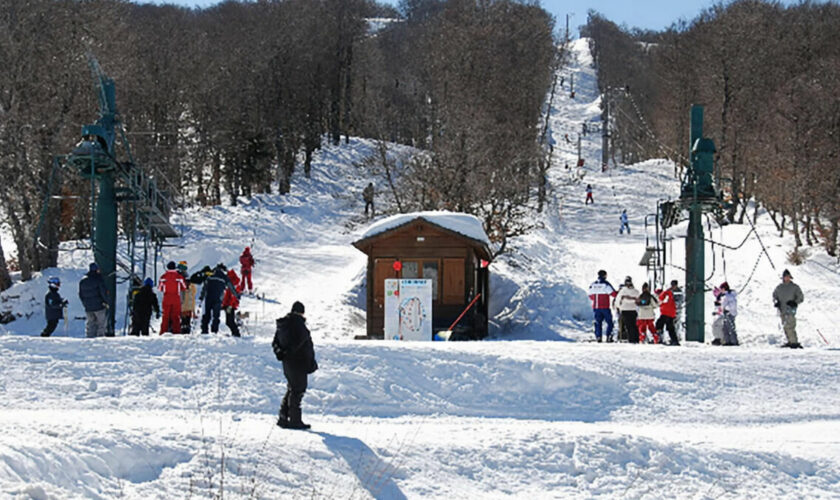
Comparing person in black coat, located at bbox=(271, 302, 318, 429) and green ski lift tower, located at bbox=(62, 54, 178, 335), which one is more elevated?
green ski lift tower, located at bbox=(62, 54, 178, 335)

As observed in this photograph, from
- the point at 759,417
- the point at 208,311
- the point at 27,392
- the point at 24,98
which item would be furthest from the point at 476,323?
the point at 24,98

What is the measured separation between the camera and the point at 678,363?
1495 centimetres

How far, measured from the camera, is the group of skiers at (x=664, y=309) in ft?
60.6

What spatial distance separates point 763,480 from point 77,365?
9.55 m

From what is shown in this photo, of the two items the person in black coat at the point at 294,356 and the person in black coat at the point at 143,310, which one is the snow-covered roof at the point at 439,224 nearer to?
the person in black coat at the point at 143,310

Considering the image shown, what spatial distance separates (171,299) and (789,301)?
12151 mm

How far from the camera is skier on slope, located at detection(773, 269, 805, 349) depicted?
60.3ft

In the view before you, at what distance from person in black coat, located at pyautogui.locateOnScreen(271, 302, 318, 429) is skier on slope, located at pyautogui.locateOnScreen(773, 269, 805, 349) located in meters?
11.2

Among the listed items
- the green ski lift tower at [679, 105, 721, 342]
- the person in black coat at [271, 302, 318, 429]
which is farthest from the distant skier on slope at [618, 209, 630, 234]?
the person in black coat at [271, 302, 318, 429]

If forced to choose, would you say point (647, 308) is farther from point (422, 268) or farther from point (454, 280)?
point (422, 268)

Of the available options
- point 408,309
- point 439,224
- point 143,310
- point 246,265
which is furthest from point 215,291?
point 246,265

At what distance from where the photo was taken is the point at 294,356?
1087 cm

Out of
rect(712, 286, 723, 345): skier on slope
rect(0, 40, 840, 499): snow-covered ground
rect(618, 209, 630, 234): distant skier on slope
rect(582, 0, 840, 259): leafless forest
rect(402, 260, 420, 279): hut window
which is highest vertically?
rect(582, 0, 840, 259): leafless forest

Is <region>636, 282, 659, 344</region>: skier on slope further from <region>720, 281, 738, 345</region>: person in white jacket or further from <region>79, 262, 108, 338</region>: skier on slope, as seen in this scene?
<region>79, 262, 108, 338</region>: skier on slope
